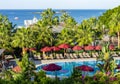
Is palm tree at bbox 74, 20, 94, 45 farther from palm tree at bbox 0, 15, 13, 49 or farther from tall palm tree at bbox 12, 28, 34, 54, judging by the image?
palm tree at bbox 0, 15, 13, 49

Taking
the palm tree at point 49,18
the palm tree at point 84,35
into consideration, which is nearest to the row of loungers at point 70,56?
the palm tree at point 84,35

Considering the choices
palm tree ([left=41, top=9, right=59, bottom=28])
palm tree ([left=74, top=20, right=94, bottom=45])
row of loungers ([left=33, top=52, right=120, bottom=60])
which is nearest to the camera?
row of loungers ([left=33, top=52, right=120, bottom=60])

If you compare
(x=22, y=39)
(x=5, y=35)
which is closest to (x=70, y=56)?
(x=22, y=39)

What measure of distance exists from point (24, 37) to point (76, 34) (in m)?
8.27

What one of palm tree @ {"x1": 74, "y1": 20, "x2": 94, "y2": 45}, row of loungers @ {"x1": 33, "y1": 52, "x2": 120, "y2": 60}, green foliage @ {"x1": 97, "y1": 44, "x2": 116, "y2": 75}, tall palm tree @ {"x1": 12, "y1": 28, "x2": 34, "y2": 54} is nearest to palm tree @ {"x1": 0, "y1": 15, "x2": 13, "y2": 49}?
tall palm tree @ {"x1": 12, "y1": 28, "x2": 34, "y2": 54}

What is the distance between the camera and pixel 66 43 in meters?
40.3

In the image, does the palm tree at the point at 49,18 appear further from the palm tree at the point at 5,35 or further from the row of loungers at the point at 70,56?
the row of loungers at the point at 70,56

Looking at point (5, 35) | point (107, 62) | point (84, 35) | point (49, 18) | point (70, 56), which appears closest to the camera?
point (107, 62)

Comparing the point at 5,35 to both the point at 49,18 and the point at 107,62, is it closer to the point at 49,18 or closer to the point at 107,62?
the point at 49,18

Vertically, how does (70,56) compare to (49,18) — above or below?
below

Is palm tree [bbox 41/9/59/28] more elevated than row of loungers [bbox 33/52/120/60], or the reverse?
palm tree [bbox 41/9/59/28]

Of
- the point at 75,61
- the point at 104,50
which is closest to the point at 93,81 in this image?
the point at 104,50

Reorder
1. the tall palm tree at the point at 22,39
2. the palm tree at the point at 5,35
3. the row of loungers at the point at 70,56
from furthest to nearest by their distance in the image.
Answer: the row of loungers at the point at 70,56
the palm tree at the point at 5,35
the tall palm tree at the point at 22,39

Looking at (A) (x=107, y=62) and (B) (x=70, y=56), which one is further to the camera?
(B) (x=70, y=56)
